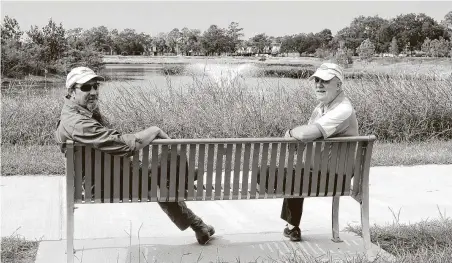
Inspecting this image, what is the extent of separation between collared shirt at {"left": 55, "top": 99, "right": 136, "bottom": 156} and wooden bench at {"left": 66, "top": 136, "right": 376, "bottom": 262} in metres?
0.07

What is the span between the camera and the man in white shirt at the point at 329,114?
13.5ft

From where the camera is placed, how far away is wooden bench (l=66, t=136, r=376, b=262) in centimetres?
390

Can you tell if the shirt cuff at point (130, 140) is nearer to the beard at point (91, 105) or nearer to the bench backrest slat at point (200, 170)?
the beard at point (91, 105)

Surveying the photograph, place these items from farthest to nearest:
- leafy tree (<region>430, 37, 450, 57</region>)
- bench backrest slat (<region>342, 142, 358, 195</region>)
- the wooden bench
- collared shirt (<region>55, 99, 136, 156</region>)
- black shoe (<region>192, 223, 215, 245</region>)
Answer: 1. leafy tree (<region>430, 37, 450, 57</region>)
2. black shoe (<region>192, 223, 215, 245</region>)
3. bench backrest slat (<region>342, 142, 358, 195</region>)
4. the wooden bench
5. collared shirt (<region>55, 99, 136, 156</region>)

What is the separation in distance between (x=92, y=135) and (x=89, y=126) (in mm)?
59

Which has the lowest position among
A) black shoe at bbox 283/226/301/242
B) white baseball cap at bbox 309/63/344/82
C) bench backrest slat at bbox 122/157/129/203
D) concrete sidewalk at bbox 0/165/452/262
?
concrete sidewalk at bbox 0/165/452/262

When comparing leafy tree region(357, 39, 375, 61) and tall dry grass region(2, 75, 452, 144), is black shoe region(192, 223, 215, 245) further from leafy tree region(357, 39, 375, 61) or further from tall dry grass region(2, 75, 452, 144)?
leafy tree region(357, 39, 375, 61)

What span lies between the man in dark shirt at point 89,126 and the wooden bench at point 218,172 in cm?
8

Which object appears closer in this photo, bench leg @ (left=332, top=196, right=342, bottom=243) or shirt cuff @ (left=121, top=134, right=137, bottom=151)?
shirt cuff @ (left=121, top=134, right=137, bottom=151)

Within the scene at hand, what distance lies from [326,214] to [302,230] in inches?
26.5

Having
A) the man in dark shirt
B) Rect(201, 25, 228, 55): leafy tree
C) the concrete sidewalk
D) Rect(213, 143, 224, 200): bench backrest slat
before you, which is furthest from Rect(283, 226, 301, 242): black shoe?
Rect(201, 25, 228, 55): leafy tree

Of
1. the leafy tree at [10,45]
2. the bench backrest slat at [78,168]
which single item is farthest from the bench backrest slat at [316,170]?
the leafy tree at [10,45]

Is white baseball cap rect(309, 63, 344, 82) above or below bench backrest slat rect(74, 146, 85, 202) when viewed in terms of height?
above

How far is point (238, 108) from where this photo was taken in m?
9.76
